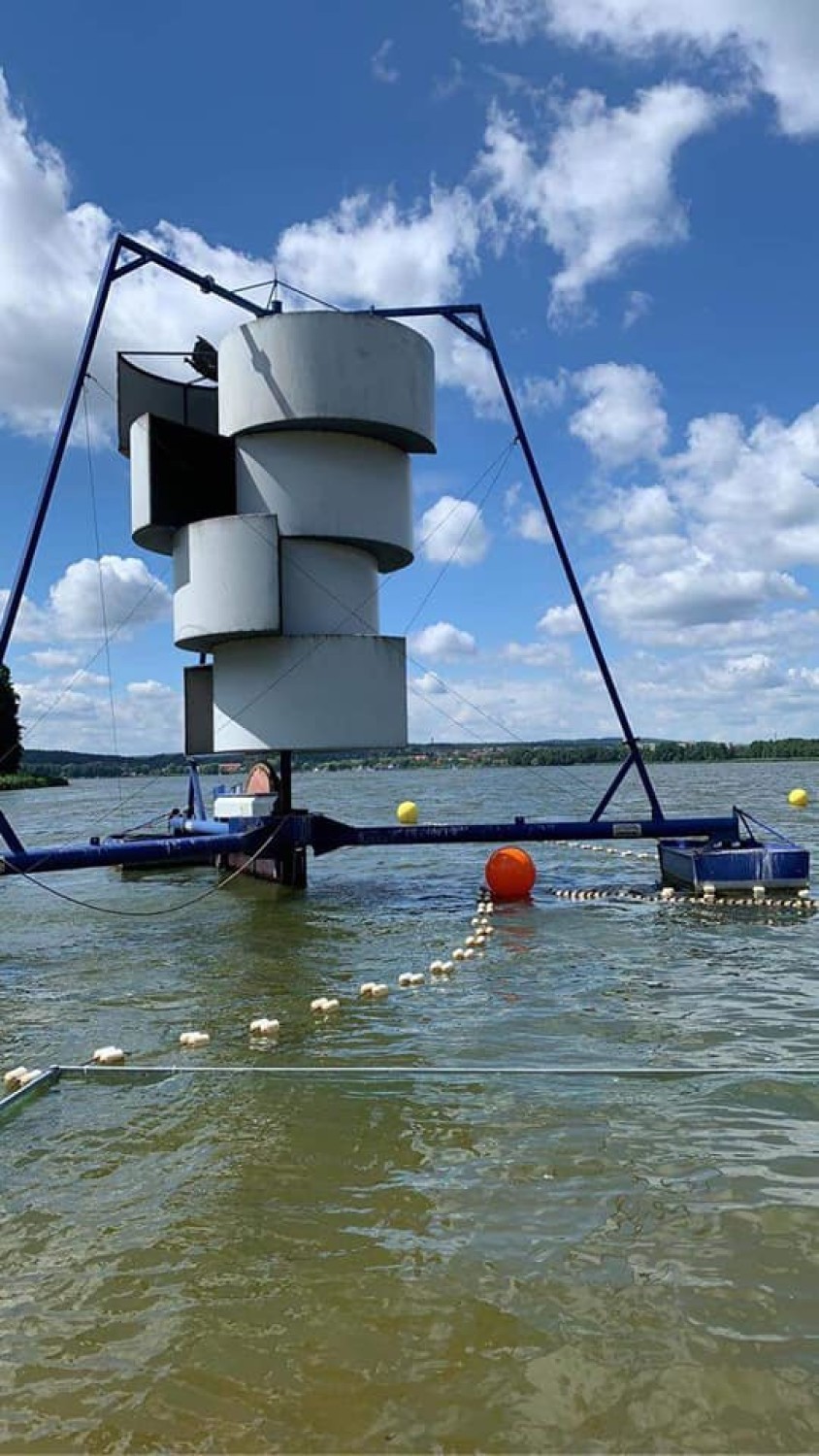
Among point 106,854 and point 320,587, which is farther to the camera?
point 320,587

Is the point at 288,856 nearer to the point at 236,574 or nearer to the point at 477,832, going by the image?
the point at 477,832

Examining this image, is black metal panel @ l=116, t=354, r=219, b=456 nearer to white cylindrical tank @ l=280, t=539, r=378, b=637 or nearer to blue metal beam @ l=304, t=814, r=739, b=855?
white cylindrical tank @ l=280, t=539, r=378, b=637

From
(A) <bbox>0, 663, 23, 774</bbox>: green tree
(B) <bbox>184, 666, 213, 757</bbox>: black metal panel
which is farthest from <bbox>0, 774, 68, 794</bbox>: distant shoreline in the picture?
(B) <bbox>184, 666, 213, 757</bbox>: black metal panel

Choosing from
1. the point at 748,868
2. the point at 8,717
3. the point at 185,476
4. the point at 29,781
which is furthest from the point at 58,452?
the point at 29,781

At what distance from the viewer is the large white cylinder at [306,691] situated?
1908 centimetres

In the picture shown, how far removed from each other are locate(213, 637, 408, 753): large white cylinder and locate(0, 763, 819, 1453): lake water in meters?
7.18

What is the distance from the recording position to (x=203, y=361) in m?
21.3

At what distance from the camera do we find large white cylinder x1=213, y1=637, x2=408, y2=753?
19078mm

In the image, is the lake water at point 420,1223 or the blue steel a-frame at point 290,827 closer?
the lake water at point 420,1223

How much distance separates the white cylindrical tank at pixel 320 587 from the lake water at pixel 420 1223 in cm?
852

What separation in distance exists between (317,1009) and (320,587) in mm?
9938

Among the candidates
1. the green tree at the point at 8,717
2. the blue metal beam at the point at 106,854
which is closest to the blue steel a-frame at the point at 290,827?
the blue metal beam at the point at 106,854

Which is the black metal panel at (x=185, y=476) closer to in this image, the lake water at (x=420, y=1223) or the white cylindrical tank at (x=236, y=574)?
the white cylindrical tank at (x=236, y=574)

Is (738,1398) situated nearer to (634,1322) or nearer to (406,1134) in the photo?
(634,1322)
